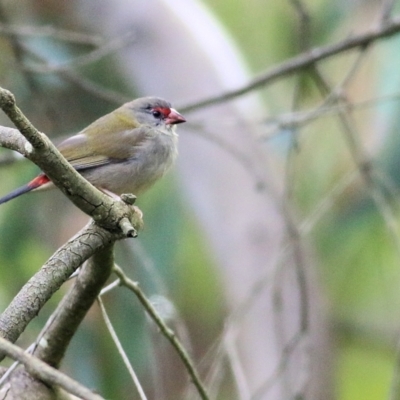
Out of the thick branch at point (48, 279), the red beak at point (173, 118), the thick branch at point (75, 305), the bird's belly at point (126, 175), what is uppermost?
the red beak at point (173, 118)

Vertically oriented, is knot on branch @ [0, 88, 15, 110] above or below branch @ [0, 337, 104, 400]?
above

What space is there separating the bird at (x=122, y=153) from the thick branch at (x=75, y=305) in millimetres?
1347

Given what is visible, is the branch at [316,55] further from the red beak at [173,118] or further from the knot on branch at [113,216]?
the knot on branch at [113,216]

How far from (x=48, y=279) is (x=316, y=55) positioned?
2.94 m

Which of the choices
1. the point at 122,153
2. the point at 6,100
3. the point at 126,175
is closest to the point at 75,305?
the point at 6,100

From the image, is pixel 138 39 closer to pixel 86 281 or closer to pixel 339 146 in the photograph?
pixel 339 146

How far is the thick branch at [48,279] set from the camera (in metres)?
2.12

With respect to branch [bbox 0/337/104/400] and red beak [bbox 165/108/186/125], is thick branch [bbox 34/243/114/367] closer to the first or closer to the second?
branch [bbox 0/337/104/400]

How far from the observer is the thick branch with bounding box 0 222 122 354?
6.95 ft

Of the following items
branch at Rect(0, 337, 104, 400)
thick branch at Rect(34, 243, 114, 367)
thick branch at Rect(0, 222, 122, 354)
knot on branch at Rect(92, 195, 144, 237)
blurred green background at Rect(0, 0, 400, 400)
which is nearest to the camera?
branch at Rect(0, 337, 104, 400)

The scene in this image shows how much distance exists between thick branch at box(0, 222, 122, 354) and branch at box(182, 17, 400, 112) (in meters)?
2.52

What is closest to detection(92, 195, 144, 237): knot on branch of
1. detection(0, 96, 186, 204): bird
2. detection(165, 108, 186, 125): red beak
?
detection(0, 96, 186, 204): bird

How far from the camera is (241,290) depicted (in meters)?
6.15

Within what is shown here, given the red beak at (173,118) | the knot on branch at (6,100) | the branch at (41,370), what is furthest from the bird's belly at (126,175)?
the branch at (41,370)
